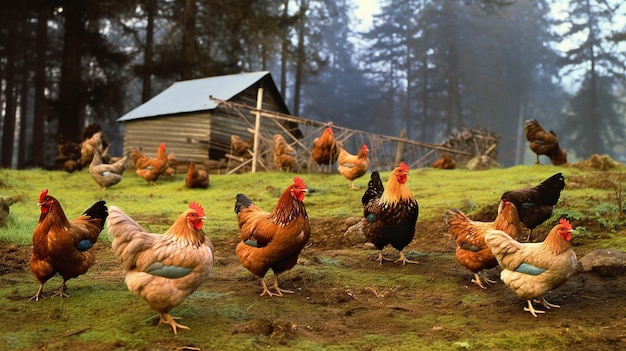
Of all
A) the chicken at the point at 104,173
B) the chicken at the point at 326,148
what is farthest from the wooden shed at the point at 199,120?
the chicken at the point at 104,173

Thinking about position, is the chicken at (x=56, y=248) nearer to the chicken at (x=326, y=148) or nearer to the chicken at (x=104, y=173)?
the chicken at (x=104, y=173)

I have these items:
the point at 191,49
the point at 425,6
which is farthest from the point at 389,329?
the point at 425,6

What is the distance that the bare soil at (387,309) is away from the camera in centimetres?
379

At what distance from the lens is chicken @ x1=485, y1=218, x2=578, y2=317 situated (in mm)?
4512

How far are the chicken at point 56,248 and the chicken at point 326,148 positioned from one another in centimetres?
1057

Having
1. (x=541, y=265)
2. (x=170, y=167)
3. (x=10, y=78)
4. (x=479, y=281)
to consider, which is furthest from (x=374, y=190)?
(x=10, y=78)

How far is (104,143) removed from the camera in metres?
20.9

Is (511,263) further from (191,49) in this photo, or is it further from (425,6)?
(425,6)

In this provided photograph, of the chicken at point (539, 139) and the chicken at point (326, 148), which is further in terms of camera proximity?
the chicken at point (539, 139)

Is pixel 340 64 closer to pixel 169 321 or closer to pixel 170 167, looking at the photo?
pixel 170 167

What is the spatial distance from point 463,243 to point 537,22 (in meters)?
54.8

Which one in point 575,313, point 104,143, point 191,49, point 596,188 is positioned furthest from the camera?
point 191,49

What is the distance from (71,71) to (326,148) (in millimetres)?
15498

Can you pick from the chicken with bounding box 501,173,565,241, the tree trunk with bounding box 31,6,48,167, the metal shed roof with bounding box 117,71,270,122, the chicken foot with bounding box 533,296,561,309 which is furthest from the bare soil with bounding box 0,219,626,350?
the tree trunk with bounding box 31,6,48,167
